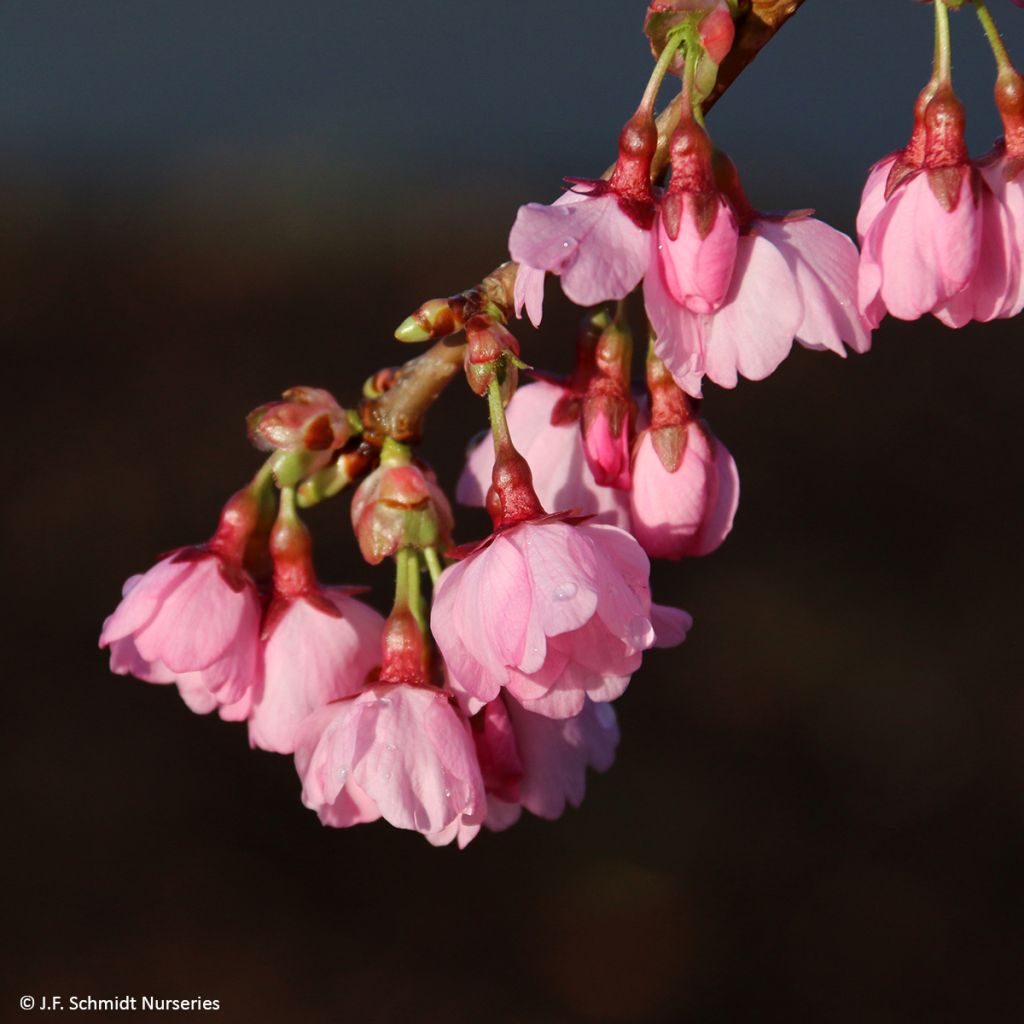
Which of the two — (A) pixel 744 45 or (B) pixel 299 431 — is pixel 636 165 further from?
(B) pixel 299 431

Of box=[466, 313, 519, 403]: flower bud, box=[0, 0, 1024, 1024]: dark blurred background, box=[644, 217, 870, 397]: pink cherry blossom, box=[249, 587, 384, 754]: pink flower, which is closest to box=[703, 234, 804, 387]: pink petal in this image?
box=[644, 217, 870, 397]: pink cherry blossom

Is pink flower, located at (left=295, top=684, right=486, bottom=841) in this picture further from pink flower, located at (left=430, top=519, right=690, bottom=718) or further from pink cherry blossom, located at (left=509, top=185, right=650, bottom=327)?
pink cherry blossom, located at (left=509, top=185, right=650, bottom=327)

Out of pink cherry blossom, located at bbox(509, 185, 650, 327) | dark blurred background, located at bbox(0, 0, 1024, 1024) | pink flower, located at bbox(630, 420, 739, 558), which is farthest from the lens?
dark blurred background, located at bbox(0, 0, 1024, 1024)

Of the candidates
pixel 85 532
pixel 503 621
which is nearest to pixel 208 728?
pixel 85 532

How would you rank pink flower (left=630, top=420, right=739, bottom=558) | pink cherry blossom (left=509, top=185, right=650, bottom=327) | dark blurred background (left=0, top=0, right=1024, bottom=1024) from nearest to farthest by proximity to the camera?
pink cherry blossom (left=509, top=185, right=650, bottom=327) → pink flower (left=630, top=420, right=739, bottom=558) → dark blurred background (left=0, top=0, right=1024, bottom=1024)

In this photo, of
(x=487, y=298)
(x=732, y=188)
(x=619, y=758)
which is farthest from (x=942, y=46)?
(x=619, y=758)

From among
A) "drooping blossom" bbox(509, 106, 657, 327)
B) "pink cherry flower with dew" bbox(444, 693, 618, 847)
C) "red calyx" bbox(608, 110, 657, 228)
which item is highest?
"red calyx" bbox(608, 110, 657, 228)
